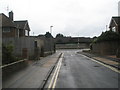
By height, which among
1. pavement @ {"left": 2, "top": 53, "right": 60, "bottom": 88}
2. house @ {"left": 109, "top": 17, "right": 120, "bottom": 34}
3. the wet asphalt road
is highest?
house @ {"left": 109, "top": 17, "right": 120, "bottom": 34}

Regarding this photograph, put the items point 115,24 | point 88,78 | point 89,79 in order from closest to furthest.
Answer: point 89,79, point 88,78, point 115,24

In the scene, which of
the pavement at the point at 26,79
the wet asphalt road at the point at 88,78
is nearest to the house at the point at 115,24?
the wet asphalt road at the point at 88,78

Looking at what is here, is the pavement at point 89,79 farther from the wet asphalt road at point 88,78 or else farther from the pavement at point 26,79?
the pavement at point 26,79

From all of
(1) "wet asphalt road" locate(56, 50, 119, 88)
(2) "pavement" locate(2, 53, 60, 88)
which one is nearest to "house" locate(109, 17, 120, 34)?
(1) "wet asphalt road" locate(56, 50, 119, 88)

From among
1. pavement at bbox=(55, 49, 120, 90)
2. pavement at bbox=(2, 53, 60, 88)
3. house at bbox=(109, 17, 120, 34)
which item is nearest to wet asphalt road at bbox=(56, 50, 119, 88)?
pavement at bbox=(55, 49, 120, 90)

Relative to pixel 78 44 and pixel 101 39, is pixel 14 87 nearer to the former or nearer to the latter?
pixel 101 39

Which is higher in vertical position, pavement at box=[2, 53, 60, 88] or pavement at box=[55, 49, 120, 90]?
pavement at box=[2, 53, 60, 88]

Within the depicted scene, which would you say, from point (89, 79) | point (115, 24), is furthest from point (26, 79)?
point (115, 24)

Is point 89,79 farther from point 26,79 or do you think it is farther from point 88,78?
point 26,79

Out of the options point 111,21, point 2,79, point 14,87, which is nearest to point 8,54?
point 2,79

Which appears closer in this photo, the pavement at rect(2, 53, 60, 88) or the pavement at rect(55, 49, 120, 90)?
the pavement at rect(55, 49, 120, 90)

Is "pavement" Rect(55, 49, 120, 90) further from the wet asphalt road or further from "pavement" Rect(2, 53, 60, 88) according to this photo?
"pavement" Rect(2, 53, 60, 88)

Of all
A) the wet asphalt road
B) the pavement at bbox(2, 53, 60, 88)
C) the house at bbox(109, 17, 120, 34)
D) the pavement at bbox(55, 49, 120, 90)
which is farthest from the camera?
the house at bbox(109, 17, 120, 34)

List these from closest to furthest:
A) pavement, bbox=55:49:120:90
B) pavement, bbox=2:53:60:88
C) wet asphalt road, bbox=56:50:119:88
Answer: pavement, bbox=55:49:120:90 → pavement, bbox=2:53:60:88 → wet asphalt road, bbox=56:50:119:88
